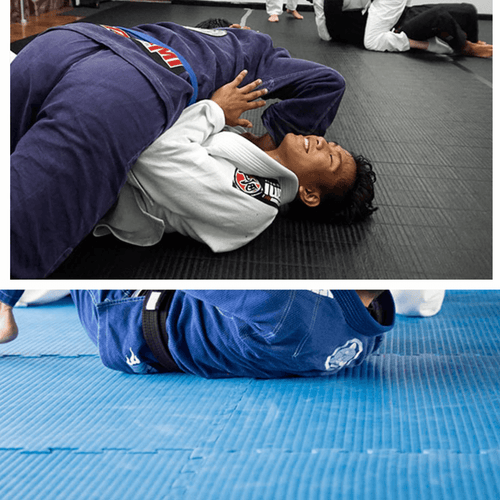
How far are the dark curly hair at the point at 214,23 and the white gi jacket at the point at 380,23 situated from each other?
0.36 feet

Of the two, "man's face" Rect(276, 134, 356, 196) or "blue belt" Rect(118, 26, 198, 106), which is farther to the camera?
"man's face" Rect(276, 134, 356, 196)

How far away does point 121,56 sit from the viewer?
0.51m

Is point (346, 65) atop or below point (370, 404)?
atop

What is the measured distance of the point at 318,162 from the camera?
69 centimetres

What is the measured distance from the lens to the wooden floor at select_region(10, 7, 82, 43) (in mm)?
488

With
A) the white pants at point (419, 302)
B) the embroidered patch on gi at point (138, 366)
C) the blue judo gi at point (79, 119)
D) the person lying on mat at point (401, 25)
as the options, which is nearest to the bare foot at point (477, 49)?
the person lying on mat at point (401, 25)

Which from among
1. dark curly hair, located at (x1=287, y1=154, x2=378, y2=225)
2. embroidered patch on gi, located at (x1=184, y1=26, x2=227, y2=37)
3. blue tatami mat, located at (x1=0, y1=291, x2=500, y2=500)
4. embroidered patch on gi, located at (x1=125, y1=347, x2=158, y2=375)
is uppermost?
embroidered patch on gi, located at (x1=184, y1=26, x2=227, y2=37)

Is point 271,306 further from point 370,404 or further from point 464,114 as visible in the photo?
point 464,114

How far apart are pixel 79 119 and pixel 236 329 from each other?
0.30m

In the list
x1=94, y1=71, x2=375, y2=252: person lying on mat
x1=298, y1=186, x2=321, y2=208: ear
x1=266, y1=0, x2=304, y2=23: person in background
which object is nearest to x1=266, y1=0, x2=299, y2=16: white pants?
x1=266, y1=0, x2=304, y2=23: person in background

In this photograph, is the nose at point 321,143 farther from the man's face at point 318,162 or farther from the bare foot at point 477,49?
the bare foot at point 477,49

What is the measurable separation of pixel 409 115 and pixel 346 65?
11cm

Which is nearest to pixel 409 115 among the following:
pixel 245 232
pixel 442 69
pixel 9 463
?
A: pixel 442 69

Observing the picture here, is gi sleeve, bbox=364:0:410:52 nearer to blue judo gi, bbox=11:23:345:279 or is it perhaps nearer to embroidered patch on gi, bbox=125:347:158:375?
blue judo gi, bbox=11:23:345:279
